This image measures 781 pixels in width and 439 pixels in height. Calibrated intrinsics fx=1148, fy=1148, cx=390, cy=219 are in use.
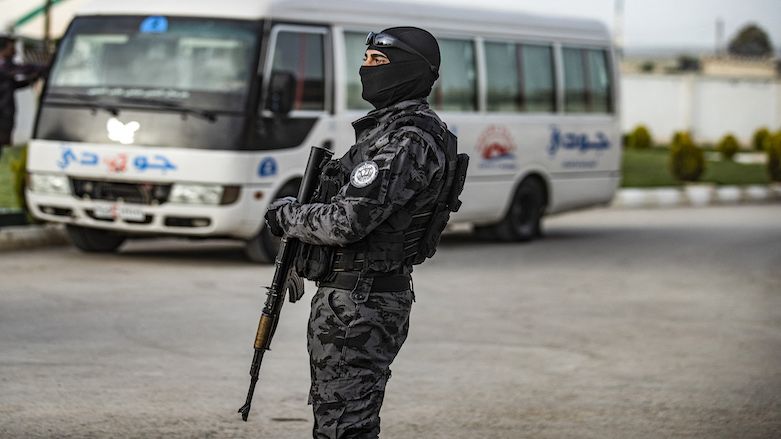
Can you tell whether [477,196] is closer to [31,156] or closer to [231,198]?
[231,198]

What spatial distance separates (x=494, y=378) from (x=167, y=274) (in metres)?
4.11

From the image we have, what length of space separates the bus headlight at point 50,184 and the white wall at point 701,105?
37379 millimetres

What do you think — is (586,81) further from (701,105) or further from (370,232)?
(701,105)

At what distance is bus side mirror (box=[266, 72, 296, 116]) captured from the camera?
9.70 meters

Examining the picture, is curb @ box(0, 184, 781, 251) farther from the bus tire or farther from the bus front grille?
the bus front grille

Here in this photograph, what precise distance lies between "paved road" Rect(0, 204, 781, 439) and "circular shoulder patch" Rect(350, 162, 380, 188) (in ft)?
6.09

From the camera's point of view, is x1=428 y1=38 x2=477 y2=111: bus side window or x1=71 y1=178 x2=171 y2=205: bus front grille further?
x1=428 y1=38 x2=477 y2=111: bus side window

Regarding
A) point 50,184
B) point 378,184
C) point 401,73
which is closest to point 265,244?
point 50,184

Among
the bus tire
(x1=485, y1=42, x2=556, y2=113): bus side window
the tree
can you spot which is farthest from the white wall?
the tree

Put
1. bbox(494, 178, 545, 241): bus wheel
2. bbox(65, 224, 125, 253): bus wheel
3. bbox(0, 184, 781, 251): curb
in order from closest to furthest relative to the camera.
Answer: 1. bbox(65, 224, 125, 253): bus wheel
2. bbox(494, 178, 545, 241): bus wheel
3. bbox(0, 184, 781, 251): curb

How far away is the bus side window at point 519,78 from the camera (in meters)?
12.6

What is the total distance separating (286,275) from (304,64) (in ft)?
22.6

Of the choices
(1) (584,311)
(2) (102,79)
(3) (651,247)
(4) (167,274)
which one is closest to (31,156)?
(2) (102,79)

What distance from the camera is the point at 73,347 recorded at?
6.47 metres
